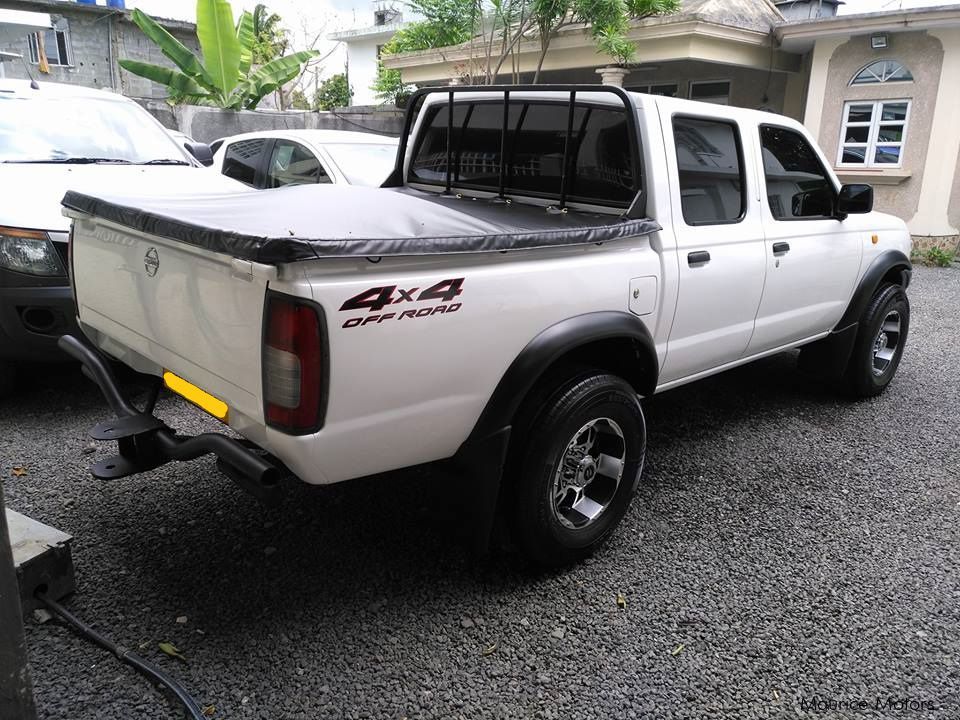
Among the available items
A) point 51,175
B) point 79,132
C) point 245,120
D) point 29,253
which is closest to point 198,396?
point 29,253

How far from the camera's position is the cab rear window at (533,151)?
3596 millimetres

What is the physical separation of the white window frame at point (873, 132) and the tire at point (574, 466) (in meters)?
11.2

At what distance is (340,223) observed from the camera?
9.09 feet

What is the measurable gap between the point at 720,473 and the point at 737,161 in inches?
66.8

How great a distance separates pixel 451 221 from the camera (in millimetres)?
3016

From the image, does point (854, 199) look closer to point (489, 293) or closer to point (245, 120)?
point (489, 293)

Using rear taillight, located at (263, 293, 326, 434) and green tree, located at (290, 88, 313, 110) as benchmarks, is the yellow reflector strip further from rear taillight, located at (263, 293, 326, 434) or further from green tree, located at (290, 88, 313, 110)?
green tree, located at (290, 88, 313, 110)

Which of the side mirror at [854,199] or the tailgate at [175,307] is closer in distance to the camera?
the tailgate at [175,307]

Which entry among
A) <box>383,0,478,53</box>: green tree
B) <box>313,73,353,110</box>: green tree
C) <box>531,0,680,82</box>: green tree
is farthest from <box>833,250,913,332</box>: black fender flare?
<box>313,73,353,110</box>: green tree

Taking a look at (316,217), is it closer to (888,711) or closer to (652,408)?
(888,711)

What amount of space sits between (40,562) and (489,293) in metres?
1.92

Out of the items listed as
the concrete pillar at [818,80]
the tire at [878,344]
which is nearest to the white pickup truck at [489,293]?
the tire at [878,344]

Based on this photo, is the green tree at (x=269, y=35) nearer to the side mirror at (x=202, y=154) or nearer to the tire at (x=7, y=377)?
the side mirror at (x=202, y=154)

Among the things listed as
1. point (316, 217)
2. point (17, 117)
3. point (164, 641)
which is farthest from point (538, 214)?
point (17, 117)
